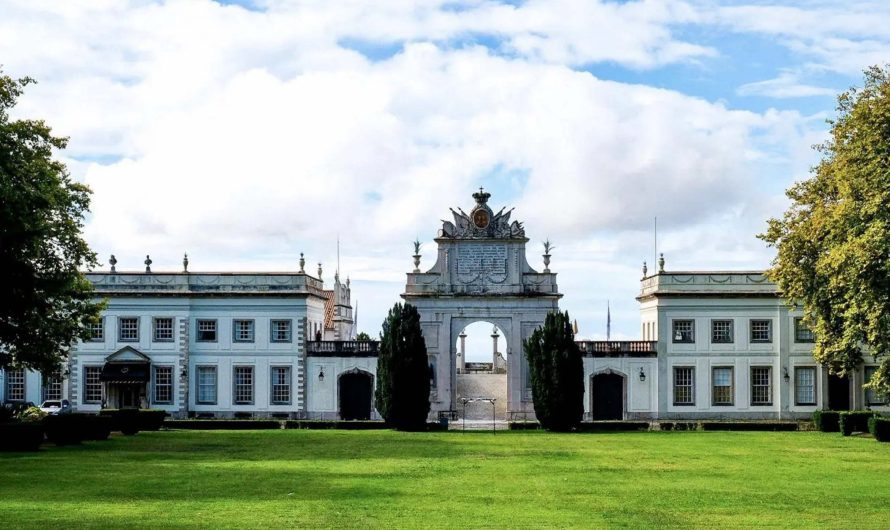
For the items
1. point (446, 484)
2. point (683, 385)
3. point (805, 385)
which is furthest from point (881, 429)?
point (446, 484)

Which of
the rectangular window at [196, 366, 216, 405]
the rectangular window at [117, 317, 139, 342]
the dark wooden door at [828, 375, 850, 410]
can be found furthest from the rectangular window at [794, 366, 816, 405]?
the rectangular window at [117, 317, 139, 342]

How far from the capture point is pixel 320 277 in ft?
234

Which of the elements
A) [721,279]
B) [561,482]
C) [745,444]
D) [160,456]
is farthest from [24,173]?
[721,279]

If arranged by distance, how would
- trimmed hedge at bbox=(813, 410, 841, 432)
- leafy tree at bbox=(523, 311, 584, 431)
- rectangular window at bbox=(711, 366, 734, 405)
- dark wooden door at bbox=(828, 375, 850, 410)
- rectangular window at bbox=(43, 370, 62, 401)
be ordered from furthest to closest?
rectangular window at bbox=(43, 370, 62, 401), rectangular window at bbox=(711, 366, 734, 405), dark wooden door at bbox=(828, 375, 850, 410), trimmed hedge at bbox=(813, 410, 841, 432), leafy tree at bbox=(523, 311, 584, 431)

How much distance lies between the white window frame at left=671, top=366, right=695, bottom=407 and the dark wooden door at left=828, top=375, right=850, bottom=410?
6.74 meters

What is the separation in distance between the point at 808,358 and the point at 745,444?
21220mm

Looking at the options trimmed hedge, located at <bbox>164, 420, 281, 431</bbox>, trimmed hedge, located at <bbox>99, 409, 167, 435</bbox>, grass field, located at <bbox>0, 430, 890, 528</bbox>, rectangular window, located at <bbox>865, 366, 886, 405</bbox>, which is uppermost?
rectangular window, located at <bbox>865, 366, 886, 405</bbox>

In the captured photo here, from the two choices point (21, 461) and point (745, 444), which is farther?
point (745, 444)

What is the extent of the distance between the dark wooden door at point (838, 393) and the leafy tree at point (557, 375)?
609 inches

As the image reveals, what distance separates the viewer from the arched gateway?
2589 inches

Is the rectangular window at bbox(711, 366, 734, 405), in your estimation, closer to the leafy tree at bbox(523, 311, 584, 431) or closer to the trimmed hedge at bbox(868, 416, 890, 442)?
the leafy tree at bbox(523, 311, 584, 431)

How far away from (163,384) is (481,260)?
1748 cm

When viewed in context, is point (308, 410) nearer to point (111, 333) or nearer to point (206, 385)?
point (206, 385)

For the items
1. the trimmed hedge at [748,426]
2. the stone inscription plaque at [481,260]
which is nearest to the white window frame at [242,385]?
the stone inscription plaque at [481,260]
